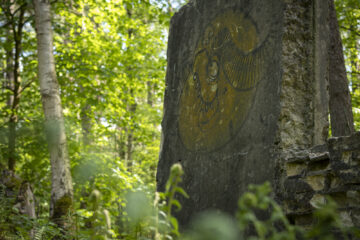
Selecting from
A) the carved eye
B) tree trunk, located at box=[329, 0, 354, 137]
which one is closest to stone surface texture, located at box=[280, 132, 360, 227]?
the carved eye

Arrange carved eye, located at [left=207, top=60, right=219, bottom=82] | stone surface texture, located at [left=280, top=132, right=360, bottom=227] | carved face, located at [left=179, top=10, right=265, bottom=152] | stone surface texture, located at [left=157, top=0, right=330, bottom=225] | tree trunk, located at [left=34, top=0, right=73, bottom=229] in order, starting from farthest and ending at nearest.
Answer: tree trunk, located at [left=34, top=0, right=73, bottom=229] < carved eye, located at [left=207, top=60, right=219, bottom=82] < carved face, located at [left=179, top=10, right=265, bottom=152] < stone surface texture, located at [left=157, top=0, right=330, bottom=225] < stone surface texture, located at [left=280, top=132, right=360, bottom=227]

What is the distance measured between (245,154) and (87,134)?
744 cm

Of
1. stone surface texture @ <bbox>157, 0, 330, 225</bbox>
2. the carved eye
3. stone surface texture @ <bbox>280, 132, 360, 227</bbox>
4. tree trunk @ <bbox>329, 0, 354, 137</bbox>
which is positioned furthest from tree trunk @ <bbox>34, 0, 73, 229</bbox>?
tree trunk @ <bbox>329, 0, 354, 137</bbox>

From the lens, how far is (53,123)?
5164 millimetres

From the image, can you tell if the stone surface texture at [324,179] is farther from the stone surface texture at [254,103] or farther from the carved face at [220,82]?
the carved face at [220,82]

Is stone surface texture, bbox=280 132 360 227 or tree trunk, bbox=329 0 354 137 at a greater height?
tree trunk, bbox=329 0 354 137

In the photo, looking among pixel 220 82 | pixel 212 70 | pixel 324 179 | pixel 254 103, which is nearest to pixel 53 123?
pixel 212 70

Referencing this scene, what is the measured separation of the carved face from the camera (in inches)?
119

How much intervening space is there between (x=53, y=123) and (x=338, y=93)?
393 cm

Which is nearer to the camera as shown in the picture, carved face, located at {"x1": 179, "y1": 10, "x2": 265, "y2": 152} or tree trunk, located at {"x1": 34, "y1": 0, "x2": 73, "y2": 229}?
carved face, located at {"x1": 179, "y1": 10, "x2": 265, "y2": 152}

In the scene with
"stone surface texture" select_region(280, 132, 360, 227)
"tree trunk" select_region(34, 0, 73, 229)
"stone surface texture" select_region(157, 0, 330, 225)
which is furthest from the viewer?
"tree trunk" select_region(34, 0, 73, 229)

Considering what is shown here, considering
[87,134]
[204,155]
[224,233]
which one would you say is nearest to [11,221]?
[204,155]

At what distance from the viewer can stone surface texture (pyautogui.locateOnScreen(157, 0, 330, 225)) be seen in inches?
105

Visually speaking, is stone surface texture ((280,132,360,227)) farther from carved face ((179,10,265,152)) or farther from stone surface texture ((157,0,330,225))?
carved face ((179,10,265,152))
